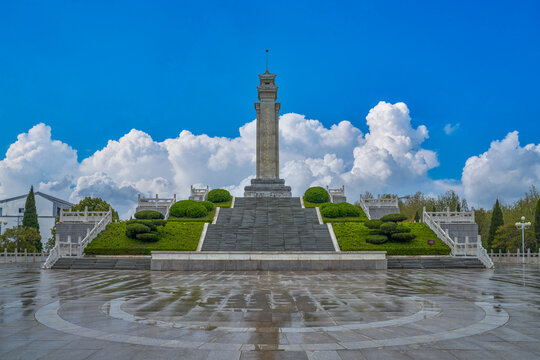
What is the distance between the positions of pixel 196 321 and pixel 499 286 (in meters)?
11.7

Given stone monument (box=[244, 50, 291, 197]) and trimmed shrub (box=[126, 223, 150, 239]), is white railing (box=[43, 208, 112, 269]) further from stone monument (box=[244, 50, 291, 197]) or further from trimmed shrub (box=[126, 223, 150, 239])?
stone monument (box=[244, 50, 291, 197])

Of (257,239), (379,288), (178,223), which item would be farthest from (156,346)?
(178,223)

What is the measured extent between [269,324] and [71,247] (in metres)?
23.8

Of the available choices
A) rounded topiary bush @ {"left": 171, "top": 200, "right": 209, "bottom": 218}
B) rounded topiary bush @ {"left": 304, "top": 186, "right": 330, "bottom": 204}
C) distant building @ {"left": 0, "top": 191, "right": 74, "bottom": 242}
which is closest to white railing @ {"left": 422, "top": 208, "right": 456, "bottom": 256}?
rounded topiary bush @ {"left": 304, "top": 186, "right": 330, "bottom": 204}

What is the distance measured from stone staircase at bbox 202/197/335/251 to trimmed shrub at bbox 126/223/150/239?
171 inches

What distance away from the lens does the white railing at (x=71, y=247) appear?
24.8 metres

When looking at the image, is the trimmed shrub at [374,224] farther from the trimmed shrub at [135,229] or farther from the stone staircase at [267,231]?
the trimmed shrub at [135,229]

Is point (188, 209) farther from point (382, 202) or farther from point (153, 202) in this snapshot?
point (382, 202)

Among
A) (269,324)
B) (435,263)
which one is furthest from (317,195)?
(269,324)

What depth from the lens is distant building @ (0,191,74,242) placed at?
57562mm

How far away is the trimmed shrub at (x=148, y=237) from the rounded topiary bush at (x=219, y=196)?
15.5 m

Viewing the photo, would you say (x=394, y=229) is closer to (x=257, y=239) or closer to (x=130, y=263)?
(x=257, y=239)

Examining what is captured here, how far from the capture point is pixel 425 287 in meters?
14.1

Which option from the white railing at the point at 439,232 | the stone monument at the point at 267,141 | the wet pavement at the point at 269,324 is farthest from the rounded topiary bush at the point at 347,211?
the wet pavement at the point at 269,324
